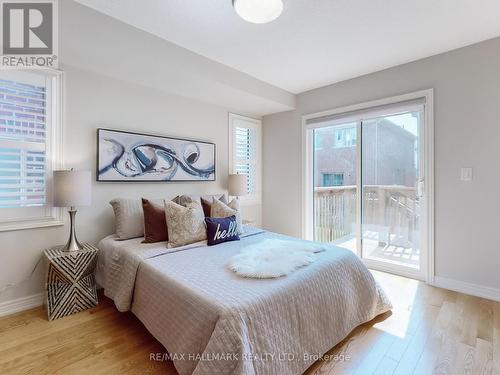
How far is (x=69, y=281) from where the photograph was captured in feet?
6.63

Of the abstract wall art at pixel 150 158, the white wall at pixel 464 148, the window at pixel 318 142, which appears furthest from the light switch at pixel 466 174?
the abstract wall art at pixel 150 158

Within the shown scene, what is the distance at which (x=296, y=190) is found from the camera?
3.79 meters

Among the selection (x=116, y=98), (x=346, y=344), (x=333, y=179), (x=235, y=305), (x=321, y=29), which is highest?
(x=321, y=29)

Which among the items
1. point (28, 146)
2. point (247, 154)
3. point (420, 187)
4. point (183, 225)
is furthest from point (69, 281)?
point (420, 187)

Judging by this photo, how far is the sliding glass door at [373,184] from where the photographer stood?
9.30 feet

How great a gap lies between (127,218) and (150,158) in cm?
78

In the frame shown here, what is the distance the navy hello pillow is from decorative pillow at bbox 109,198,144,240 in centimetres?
68

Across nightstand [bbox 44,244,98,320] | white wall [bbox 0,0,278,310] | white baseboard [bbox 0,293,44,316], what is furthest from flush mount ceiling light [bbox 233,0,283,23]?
white baseboard [bbox 0,293,44,316]

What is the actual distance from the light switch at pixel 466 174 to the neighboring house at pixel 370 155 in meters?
0.42

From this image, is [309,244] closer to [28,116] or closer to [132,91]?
[132,91]

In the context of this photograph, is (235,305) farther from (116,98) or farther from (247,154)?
(247,154)

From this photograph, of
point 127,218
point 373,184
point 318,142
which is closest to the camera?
point 127,218

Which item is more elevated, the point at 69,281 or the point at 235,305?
the point at 235,305

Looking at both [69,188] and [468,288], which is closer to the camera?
[69,188]
